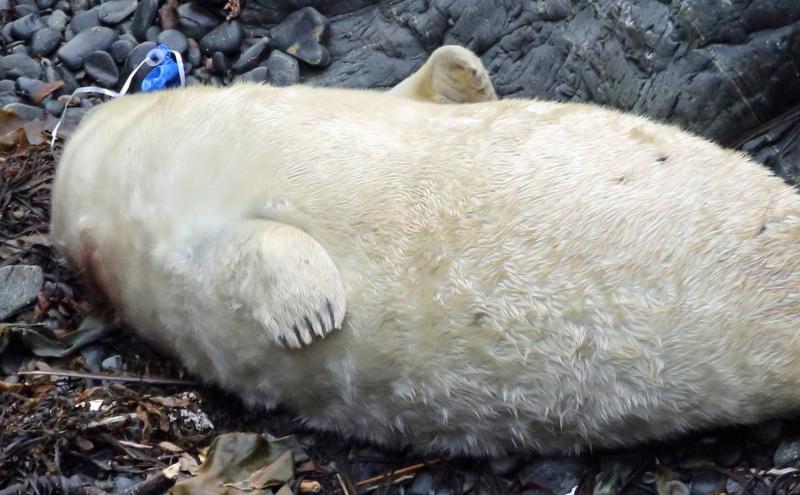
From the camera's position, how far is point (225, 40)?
5418 millimetres

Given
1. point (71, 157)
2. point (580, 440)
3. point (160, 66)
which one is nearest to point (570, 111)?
point (580, 440)

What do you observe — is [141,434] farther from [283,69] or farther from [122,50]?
[122,50]

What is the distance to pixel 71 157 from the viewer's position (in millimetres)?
4055

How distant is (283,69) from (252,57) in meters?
0.19

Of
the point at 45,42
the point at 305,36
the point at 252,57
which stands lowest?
the point at 45,42

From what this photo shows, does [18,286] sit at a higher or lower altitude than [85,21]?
lower

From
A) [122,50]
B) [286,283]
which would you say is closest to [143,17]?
[122,50]

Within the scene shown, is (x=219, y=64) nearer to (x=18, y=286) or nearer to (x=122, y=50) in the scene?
(x=122, y=50)

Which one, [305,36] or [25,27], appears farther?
[25,27]

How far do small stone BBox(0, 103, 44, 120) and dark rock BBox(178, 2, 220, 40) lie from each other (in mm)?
767

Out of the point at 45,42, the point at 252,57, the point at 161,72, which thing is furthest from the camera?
the point at 45,42

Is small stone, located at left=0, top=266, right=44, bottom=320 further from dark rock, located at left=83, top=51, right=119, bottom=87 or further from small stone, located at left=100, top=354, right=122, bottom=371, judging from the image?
dark rock, located at left=83, top=51, right=119, bottom=87

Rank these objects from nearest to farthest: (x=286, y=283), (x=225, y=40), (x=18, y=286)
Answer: (x=286, y=283)
(x=18, y=286)
(x=225, y=40)

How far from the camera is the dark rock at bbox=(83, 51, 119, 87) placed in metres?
5.38
